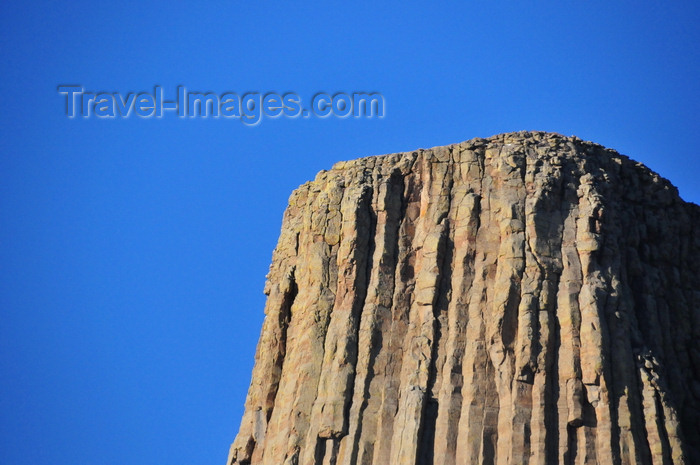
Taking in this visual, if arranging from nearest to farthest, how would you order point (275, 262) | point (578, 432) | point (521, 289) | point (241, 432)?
point (578, 432), point (521, 289), point (241, 432), point (275, 262)

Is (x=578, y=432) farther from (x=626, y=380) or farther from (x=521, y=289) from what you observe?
(x=521, y=289)

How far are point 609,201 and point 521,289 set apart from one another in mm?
5642

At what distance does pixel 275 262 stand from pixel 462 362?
11.2 metres

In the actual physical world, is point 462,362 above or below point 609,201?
below

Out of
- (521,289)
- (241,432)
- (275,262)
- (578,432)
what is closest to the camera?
(578,432)

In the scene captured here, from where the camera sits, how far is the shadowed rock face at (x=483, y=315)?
45.5 m

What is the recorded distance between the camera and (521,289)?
48.0 meters

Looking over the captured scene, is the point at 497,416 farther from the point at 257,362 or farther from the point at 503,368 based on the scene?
the point at 257,362

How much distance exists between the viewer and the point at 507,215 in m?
50.0

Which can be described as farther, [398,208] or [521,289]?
[398,208]

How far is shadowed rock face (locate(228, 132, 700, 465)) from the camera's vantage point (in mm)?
45531

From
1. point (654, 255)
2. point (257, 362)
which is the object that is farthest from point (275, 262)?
point (654, 255)

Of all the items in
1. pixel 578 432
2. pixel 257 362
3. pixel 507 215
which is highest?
pixel 507 215

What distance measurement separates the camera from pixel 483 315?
1895 inches
